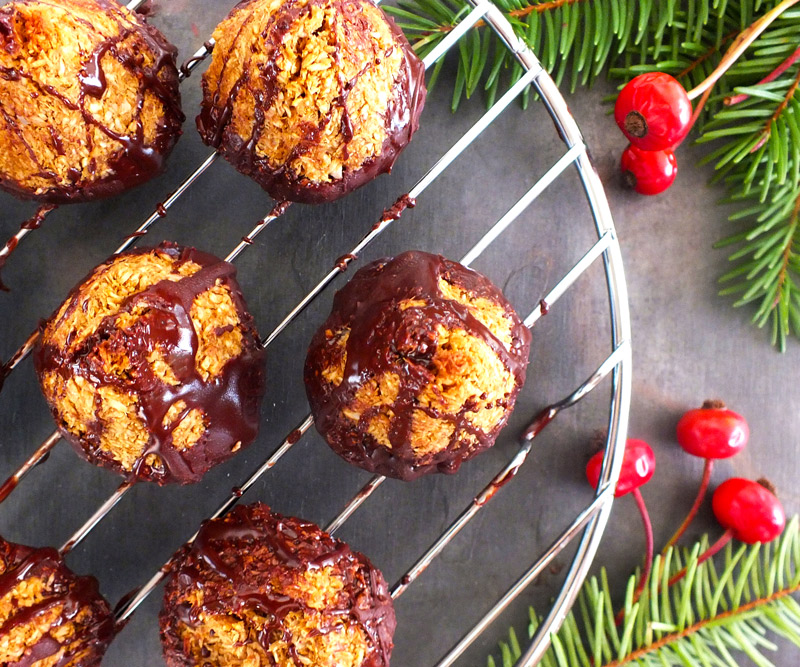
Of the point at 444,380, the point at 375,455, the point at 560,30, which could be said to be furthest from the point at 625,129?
the point at 375,455

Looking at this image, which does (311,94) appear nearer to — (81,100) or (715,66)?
(81,100)

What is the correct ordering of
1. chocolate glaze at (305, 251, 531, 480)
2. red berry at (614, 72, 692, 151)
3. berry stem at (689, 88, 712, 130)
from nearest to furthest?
chocolate glaze at (305, 251, 531, 480), red berry at (614, 72, 692, 151), berry stem at (689, 88, 712, 130)

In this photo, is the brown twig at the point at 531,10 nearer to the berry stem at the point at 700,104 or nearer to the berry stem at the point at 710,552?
the berry stem at the point at 700,104

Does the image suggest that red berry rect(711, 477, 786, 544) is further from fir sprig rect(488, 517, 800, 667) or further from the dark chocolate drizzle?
the dark chocolate drizzle

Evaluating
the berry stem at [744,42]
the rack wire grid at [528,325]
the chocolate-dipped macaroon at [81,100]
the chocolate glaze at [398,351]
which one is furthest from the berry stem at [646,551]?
the chocolate-dipped macaroon at [81,100]

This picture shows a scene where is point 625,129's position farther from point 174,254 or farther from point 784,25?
point 174,254

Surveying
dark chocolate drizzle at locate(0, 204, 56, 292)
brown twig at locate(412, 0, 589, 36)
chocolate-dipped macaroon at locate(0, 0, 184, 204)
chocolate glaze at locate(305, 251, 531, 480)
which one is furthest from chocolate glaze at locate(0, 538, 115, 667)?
brown twig at locate(412, 0, 589, 36)
